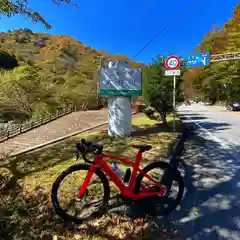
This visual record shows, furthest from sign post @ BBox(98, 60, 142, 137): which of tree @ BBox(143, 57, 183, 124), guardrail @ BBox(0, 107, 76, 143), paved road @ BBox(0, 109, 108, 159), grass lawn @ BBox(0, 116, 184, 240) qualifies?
guardrail @ BBox(0, 107, 76, 143)

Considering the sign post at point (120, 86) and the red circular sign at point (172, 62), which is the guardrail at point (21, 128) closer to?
the sign post at point (120, 86)

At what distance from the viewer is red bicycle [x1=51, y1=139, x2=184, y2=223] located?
2.76m

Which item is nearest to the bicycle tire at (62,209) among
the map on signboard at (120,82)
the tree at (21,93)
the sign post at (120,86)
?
the sign post at (120,86)

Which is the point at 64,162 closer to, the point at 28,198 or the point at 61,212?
the point at 28,198

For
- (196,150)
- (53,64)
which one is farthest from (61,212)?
(53,64)

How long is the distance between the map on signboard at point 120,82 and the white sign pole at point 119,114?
0.24 metres

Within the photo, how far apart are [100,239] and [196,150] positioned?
4945 millimetres

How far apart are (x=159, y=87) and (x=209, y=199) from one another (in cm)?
715

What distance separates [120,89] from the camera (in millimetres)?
7668

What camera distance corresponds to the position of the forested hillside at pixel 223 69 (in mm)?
37781

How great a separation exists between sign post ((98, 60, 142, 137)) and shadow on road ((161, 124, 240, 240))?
2.80m

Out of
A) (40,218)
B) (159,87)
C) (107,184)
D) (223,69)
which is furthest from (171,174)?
(223,69)

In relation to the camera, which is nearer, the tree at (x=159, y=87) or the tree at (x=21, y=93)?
the tree at (x=159, y=87)

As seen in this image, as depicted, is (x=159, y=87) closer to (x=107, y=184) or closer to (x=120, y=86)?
(x=120, y=86)
